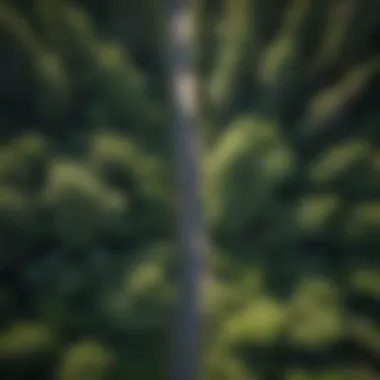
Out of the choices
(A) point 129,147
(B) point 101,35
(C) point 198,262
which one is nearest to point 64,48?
(B) point 101,35

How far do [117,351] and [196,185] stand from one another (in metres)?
0.23

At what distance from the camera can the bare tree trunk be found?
0.79m

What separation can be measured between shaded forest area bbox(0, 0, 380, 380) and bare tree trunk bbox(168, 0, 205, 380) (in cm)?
1

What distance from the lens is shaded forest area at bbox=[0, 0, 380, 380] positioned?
2.55ft

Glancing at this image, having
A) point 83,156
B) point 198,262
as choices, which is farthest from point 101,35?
point 198,262

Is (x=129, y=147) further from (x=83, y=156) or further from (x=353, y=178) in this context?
(x=353, y=178)

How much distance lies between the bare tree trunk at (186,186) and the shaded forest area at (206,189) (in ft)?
0.05

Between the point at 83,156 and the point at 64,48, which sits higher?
the point at 64,48

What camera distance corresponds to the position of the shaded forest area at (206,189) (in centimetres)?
78

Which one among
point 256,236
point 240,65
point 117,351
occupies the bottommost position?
point 117,351

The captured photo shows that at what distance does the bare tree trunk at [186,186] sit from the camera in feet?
2.58

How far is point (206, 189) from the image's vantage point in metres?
0.80

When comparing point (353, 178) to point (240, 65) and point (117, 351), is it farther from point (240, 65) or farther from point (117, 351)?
point (117, 351)

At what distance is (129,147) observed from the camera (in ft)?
2.61
